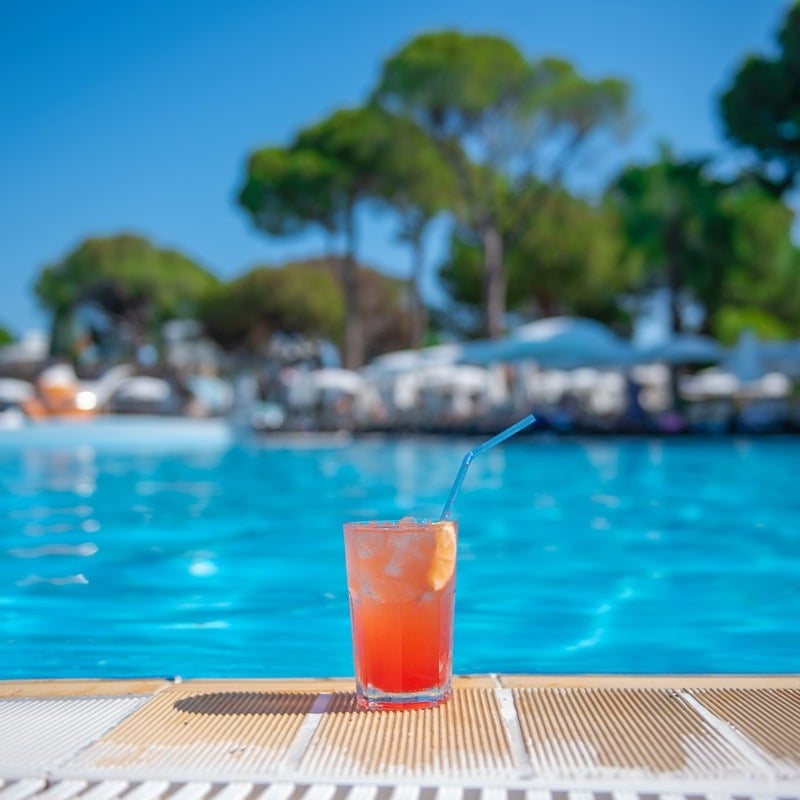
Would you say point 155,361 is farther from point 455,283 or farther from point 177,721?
point 177,721

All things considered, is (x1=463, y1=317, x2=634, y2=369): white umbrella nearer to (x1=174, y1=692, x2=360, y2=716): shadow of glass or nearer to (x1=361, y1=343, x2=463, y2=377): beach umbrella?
(x1=361, y1=343, x2=463, y2=377): beach umbrella

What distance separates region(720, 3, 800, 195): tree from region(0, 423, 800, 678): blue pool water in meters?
10.3

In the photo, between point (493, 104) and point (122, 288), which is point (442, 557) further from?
point (122, 288)

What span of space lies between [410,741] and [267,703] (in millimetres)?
428

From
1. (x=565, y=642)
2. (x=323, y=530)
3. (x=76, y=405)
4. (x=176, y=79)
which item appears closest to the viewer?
(x=565, y=642)

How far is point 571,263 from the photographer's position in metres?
35.7

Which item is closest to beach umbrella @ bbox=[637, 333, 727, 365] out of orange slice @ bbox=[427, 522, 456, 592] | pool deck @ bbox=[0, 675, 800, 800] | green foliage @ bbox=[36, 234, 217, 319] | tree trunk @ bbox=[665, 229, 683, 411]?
tree trunk @ bbox=[665, 229, 683, 411]

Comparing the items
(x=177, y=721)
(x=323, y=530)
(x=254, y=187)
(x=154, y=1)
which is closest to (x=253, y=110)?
(x=254, y=187)

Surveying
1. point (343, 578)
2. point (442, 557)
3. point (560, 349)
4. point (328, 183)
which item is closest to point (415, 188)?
point (328, 183)

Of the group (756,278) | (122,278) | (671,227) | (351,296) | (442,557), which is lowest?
(442,557)

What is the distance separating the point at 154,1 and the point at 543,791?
22.7 metres

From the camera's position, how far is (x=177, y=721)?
2.14 m

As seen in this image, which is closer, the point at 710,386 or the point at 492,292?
the point at 492,292

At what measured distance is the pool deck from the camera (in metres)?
1.72
